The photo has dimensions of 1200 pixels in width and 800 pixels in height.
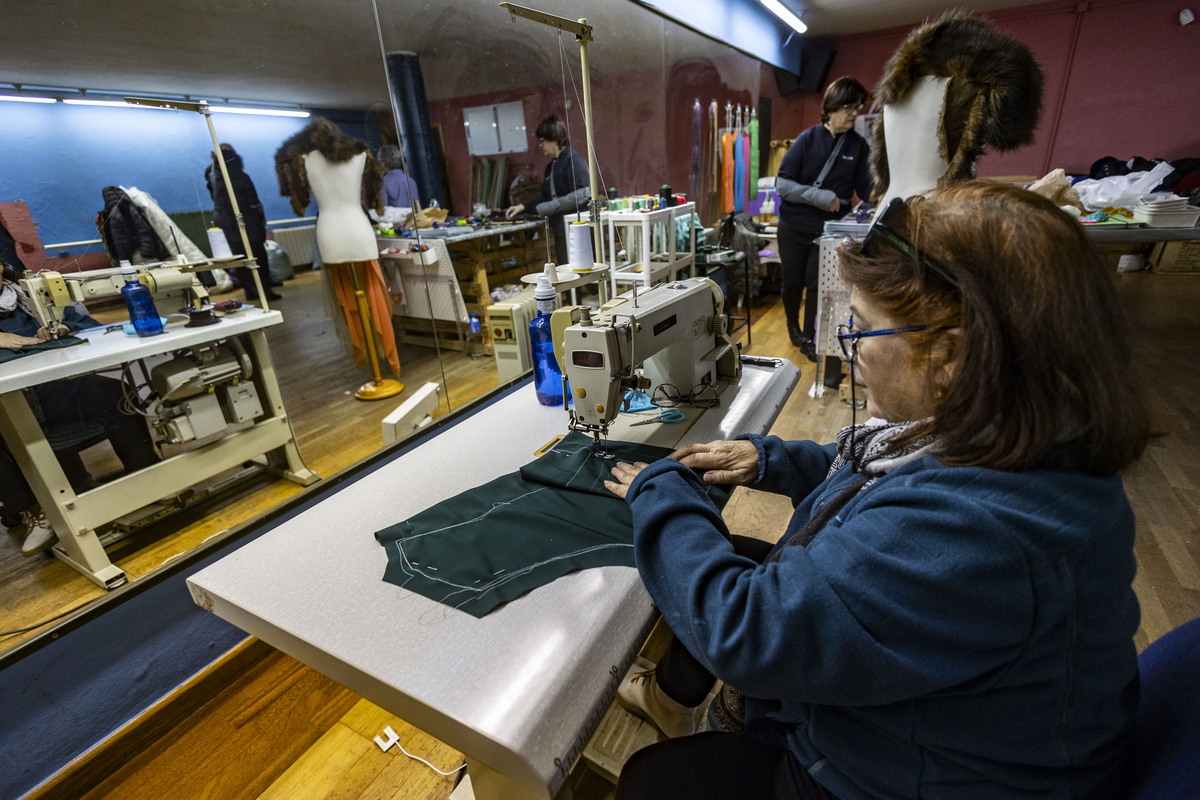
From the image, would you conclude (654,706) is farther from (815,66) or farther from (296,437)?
(815,66)

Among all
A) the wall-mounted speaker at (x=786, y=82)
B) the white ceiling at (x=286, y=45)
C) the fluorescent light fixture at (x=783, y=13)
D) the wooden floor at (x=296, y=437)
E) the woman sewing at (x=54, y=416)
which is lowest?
the wooden floor at (x=296, y=437)

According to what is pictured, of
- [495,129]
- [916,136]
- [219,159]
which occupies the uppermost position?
[495,129]

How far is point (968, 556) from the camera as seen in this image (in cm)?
51

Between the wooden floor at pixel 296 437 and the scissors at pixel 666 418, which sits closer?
the scissors at pixel 666 418

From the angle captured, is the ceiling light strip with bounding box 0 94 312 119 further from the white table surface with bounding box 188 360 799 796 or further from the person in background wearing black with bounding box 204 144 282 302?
the white table surface with bounding box 188 360 799 796

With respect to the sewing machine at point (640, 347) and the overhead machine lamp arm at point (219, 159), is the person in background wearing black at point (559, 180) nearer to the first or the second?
the overhead machine lamp arm at point (219, 159)

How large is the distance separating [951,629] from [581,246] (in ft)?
4.83

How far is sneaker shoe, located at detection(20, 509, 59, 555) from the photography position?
1559 millimetres

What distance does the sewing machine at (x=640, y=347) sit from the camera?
1.08 meters

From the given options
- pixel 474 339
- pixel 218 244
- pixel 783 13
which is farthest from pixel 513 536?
pixel 783 13

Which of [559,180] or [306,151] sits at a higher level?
[306,151]

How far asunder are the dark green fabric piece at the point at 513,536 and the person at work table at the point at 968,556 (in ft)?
0.71

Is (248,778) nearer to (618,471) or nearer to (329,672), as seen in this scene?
(329,672)

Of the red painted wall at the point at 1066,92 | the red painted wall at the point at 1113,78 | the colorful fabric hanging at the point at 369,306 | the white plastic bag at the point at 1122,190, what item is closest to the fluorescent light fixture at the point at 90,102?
the colorful fabric hanging at the point at 369,306
